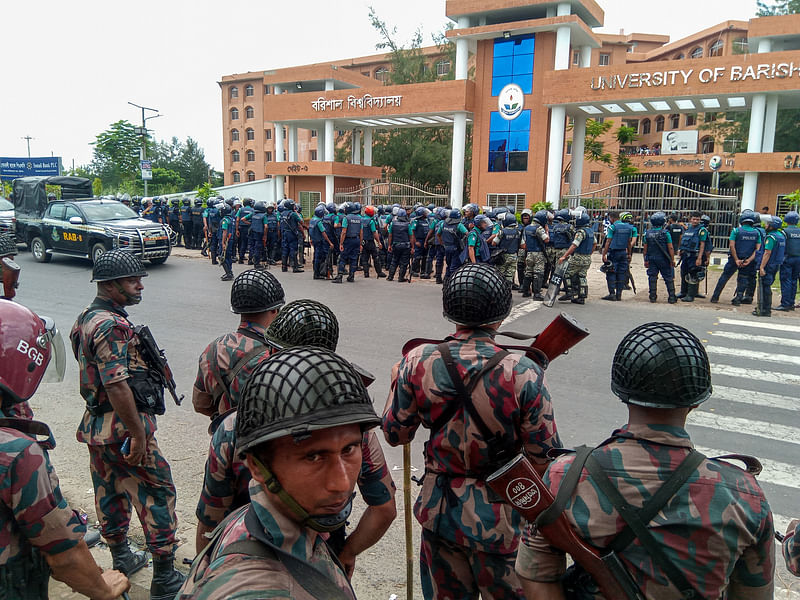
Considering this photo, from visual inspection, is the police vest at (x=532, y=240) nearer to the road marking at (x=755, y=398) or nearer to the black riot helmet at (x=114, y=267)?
the road marking at (x=755, y=398)

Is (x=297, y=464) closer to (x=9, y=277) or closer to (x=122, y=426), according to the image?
(x=122, y=426)

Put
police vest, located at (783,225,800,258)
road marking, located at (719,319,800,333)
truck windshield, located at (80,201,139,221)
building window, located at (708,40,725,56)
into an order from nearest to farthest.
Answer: road marking, located at (719,319,800,333) → police vest, located at (783,225,800,258) → truck windshield, located at (80,201,139,221) → building window, located at (708,40,725,56)

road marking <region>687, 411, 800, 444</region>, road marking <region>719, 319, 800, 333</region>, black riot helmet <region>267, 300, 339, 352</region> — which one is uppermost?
black riot helmet <region>267, 300, 339, 352</region>

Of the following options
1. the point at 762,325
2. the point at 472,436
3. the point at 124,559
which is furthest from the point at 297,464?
the point at 762,325

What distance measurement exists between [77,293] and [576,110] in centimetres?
2145

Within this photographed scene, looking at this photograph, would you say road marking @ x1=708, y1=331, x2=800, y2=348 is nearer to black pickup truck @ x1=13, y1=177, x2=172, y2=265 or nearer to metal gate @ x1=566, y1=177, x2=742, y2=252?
metal gate @ x1=566, y1=177, x2=742, y2=252

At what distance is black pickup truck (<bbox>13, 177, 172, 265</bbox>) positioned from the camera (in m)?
14.5

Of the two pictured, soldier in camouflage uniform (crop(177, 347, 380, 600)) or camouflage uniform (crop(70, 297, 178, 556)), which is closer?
soldier in camouflage uniform (crop(177, 347, 380, 600))

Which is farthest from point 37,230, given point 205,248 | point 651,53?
point 651,53

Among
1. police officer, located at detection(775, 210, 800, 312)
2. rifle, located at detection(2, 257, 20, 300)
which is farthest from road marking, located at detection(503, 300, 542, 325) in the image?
rifle, located at detection(2, 257, 20, 300)

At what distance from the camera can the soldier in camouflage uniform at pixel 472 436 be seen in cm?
240

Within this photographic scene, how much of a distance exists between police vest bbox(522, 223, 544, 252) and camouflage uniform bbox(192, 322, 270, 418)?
9994 mm

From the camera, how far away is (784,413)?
6.00 m

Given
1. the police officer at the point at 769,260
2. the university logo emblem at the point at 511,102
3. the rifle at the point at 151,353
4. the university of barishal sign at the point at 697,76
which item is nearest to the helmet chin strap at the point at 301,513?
the rifle at the point at 151,353
